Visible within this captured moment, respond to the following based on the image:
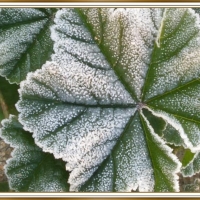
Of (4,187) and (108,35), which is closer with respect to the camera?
(108,35)

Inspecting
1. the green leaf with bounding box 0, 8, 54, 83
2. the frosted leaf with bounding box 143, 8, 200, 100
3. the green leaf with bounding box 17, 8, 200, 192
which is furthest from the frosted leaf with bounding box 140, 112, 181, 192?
the green leaf with bounding box 0, 8, 54, 83

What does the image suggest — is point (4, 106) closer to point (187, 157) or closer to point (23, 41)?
Result: point (23, 41)

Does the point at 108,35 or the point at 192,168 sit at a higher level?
the point at 108,35

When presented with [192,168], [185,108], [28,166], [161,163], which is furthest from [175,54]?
[28,166]

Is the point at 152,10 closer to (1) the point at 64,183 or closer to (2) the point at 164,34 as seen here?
(2) the point at 164,34

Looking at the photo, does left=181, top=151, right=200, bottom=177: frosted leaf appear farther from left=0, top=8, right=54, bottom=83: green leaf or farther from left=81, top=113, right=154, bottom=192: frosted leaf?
left=0, top=8, right=54, bottom=83: green leaf
